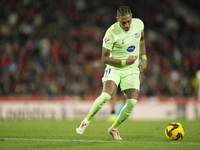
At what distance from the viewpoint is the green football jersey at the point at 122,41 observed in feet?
19.9

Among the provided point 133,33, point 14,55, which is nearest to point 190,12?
point 14,55

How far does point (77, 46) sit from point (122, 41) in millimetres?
12427

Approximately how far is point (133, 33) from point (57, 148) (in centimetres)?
249

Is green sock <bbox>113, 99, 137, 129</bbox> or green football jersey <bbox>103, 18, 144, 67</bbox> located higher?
green football jersey <bbox>103, 18, 144, 67</bbox>

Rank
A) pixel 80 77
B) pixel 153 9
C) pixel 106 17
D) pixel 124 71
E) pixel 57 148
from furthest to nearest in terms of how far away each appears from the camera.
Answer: pixel 153 9, pixel 106 17, pixel 80 77, pixel 124 71, pixel 57 148

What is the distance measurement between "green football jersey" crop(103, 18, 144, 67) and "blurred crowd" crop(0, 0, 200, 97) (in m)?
8.47

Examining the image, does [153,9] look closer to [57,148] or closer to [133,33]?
[133,33]

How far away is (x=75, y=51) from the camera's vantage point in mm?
18078

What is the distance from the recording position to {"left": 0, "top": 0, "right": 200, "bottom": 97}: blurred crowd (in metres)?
16.3

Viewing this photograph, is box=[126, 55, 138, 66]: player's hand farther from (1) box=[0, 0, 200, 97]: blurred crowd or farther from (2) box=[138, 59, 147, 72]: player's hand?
(1) box=[0, 0, 200, 97]: blurred crowd

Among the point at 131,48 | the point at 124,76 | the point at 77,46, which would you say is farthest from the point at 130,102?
the point at 77,46

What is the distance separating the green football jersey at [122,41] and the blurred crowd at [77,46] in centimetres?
847

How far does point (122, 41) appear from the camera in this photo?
6141 millimetres

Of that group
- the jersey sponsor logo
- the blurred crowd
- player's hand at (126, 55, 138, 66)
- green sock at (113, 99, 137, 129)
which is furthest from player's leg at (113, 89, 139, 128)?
the blurred crowd
